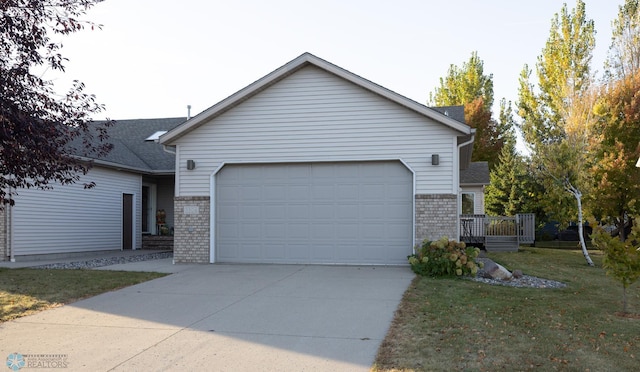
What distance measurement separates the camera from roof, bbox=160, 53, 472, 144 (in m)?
12.7

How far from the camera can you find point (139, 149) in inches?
881

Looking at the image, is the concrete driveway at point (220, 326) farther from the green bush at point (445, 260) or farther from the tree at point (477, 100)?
the tree at point (477, 100)

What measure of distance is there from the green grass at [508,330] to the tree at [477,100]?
28105mm

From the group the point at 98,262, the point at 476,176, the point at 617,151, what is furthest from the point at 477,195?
the point at 98,262

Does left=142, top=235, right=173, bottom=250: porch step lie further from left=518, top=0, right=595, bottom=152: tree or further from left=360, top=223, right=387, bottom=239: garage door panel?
left=518, top=0, right=595, bottom=152: tree

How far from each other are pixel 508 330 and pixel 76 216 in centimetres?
1482

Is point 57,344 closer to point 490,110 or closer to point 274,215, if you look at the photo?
point 274,215

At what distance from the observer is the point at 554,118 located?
1147 inches

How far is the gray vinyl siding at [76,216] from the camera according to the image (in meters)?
15.6

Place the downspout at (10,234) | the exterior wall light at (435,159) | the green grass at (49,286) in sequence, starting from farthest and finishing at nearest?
the downspout at (10,234) → the exterior wall light at (435,159) → the green grass at (49,286)

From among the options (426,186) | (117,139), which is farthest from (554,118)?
(117,139)

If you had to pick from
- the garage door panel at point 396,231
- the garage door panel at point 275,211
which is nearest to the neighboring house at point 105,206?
the garage door panel at point 275,211

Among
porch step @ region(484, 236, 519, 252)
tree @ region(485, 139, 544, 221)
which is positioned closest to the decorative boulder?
porch step @ region(484, 236, 519, 252)

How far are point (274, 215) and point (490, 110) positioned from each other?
30.7 m
